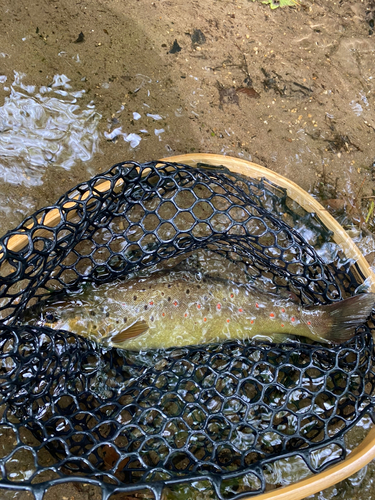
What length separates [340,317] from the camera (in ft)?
9.07

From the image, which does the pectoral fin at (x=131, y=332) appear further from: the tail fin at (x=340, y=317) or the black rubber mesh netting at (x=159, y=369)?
the tail fin at (x=340, y=317)

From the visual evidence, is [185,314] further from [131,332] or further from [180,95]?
[180,95]

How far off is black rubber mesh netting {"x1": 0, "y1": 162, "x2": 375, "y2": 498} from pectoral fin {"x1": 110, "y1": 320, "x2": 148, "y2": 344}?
184 mm

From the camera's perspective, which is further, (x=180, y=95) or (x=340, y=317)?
(x=180, y=95)

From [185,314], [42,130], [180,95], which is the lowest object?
[185,314]

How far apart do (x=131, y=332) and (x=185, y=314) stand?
0.44 meters

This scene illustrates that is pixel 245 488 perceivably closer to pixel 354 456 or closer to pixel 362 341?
pixel 354 456

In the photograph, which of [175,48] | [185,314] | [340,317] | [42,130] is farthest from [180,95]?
[340,317]

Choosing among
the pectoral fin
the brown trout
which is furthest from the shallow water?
the pectoral fin

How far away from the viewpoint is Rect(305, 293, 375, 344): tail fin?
8.72 feet

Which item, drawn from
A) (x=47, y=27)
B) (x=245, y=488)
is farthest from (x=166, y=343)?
(x=47, y=27)

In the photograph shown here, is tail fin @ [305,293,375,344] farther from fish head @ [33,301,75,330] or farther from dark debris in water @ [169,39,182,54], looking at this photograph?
dark debris in water @ [169,39,182,54]

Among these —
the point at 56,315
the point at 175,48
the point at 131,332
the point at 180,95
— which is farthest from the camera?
the point at 175,48

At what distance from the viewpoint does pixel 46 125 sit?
348 centimetres
